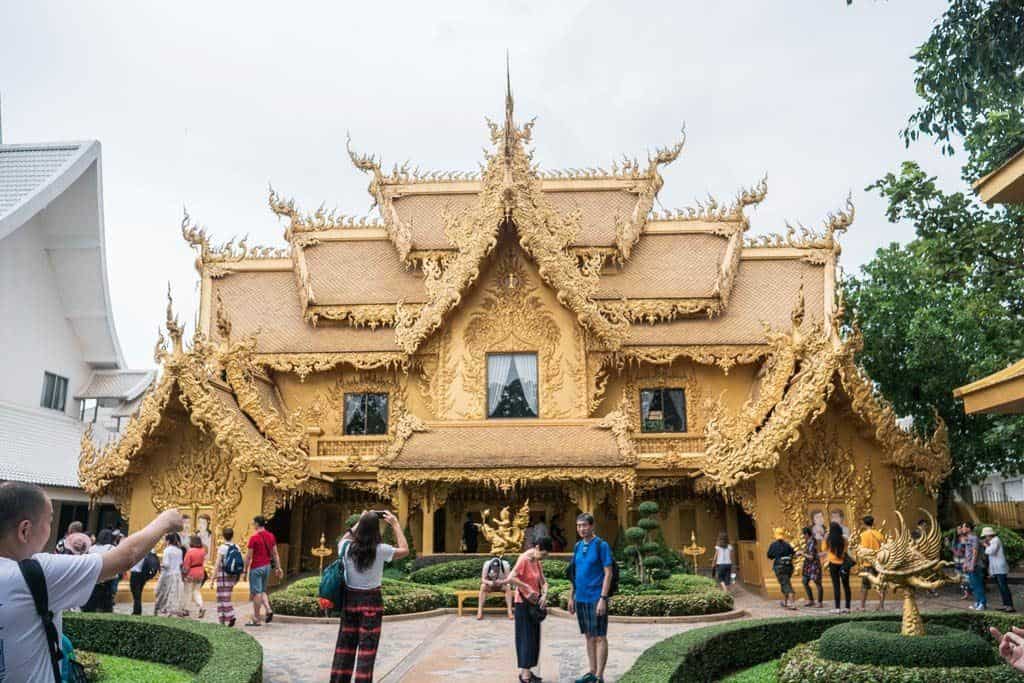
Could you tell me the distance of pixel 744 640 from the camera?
797cm

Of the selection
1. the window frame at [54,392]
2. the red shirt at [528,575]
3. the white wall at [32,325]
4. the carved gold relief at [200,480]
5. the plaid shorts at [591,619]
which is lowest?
the plaid shorts at [591,619]

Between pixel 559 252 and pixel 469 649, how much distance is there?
1061 cm

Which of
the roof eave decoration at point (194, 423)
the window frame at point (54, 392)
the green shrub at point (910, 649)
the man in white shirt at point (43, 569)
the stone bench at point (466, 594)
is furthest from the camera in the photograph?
the window frame at point (54, 392)

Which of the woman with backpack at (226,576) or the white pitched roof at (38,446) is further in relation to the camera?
the white pitched roof at (38,446)

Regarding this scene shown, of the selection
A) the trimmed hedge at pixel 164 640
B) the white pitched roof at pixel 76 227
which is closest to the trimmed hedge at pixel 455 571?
the trimmed hedge at pixel 164 640

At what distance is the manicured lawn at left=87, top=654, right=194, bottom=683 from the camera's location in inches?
281

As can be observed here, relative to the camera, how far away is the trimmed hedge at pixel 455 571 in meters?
13.9

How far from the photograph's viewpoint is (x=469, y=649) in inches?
334

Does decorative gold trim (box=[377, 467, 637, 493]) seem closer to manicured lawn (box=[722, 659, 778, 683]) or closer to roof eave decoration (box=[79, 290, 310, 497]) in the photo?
roof eave decoration (box=[79, 290, 310, 497])

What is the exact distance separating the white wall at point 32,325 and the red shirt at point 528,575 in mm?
15548

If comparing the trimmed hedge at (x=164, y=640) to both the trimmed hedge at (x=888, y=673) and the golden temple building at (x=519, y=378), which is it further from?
the golden temple building at (x=519, y=378)

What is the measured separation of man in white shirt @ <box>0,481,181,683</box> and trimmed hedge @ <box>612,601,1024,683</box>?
468 cm

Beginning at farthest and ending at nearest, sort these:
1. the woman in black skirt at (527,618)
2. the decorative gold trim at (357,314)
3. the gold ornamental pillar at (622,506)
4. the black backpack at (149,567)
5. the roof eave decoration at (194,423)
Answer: the decorative gold trim at (357,314) < the gold ornamental pillar at (622,506) < the roof eave decoration at (194,423) < the black backpack at (149,567) < the woman in black skirt at (527,618)

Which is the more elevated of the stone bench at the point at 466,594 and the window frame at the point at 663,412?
the window frame at the point at 663,412
